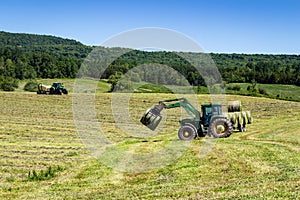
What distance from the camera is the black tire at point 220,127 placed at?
2177 centimetres

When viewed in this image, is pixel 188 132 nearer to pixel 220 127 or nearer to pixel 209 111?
pixel 209 111

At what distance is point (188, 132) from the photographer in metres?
21.8

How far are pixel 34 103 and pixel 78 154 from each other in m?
31.5

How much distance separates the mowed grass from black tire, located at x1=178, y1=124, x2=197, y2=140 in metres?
0.39

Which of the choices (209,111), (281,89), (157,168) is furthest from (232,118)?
(281,89)

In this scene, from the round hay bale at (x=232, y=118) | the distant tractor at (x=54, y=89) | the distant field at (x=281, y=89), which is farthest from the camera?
the distant field at (x=281, y=89)

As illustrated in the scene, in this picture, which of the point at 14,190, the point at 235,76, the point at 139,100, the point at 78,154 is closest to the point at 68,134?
the point at 78,154

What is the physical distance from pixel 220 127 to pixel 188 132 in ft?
5.56

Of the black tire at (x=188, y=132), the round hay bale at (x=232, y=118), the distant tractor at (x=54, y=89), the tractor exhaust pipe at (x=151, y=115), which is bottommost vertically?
the black tire at (x=188, y=132)

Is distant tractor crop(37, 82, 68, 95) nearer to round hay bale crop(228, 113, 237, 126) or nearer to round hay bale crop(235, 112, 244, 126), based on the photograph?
round hay bale crop(235, 112, 244, 126)

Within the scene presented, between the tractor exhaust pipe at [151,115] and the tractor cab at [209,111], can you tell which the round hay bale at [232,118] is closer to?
the tractor cab at [209,111]

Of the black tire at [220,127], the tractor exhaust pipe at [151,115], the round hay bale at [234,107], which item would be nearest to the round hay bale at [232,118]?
the round hay bale at [234,107]

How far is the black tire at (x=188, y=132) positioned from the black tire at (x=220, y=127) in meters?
0.84

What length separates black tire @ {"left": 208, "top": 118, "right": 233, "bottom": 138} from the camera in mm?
21766
